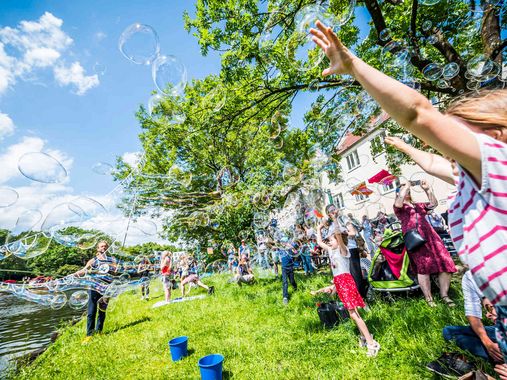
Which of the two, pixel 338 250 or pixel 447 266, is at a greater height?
pixel 338 250

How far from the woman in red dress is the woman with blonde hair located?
3.58 meters

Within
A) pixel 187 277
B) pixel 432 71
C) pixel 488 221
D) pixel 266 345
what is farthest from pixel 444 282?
pixel 187 277

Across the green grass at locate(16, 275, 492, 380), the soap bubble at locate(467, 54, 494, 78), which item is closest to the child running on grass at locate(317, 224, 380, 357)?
the green grass at locate(16, 275, 492, 380)

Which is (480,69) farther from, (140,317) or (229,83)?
(140,317)

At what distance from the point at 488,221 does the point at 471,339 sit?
237 centimetres

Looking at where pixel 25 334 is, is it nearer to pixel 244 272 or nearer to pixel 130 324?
pixel 130 324

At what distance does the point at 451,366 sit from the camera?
2377mm

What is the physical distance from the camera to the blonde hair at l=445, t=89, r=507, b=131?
903mm

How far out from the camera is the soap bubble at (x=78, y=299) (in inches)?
220

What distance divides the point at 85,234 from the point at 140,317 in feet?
10.9

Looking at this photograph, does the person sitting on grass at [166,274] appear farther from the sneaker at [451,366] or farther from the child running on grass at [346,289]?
the sneaker at [451,366]

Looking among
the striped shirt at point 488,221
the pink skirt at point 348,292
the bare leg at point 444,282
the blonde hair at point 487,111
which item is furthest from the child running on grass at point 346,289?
the blonde hair at point 487,111

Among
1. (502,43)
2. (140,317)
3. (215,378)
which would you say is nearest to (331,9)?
(502,43)

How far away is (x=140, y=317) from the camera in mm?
7469
